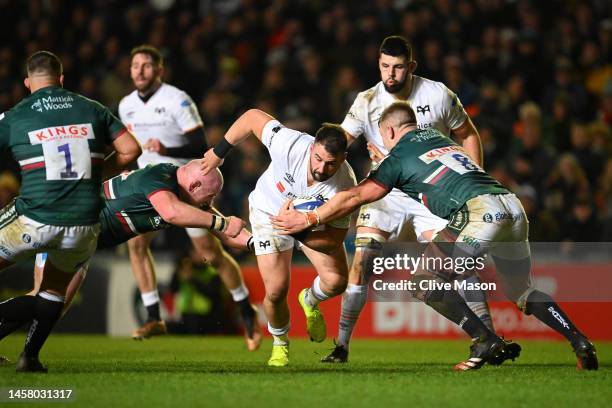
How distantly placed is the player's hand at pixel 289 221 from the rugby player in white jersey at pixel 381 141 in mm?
1235

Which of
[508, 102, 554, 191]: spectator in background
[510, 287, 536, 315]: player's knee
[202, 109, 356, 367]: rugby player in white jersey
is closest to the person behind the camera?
[510, 287, 536, 315]: player's knee

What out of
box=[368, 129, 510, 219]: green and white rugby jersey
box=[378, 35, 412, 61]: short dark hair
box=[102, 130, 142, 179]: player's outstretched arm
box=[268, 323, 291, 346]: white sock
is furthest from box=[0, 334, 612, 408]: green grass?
box=[378, 35, 412, 61]: short dark hair

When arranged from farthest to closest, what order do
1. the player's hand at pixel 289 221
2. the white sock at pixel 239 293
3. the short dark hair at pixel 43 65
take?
the white sock at pixel 239 293 < the player's hand at pixel 289 221 < the short dark hair at pixel 43 65

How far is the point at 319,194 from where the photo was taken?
880cm

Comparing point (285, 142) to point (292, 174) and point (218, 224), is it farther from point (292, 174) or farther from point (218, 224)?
point (218, 224)

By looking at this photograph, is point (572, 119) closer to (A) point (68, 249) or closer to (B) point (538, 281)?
(B) point (538, 281)

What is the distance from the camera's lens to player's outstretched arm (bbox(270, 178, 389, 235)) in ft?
27.5

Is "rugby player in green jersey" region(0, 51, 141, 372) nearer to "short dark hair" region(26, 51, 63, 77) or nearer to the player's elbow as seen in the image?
"short dark hair" region(26, 51, 63, 77)

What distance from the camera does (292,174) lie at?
29.1ft

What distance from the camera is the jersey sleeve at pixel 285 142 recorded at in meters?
8.82

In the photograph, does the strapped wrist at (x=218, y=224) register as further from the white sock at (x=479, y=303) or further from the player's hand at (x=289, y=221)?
the white sock at (x=479, y=303)

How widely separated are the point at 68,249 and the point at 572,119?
9657 mm

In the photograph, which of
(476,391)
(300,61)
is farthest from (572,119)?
(476,391)

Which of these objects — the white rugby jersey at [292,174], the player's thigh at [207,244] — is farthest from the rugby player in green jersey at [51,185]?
the player's thigh at [207,244]
